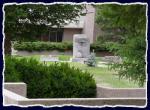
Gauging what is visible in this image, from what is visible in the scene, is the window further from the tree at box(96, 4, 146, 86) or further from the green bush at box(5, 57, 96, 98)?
the green bush at box(5, 57, 96, 98)

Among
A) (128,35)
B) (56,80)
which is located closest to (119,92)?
(128,35)

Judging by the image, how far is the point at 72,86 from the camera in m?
5.79

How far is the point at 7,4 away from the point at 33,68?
12.1 ft

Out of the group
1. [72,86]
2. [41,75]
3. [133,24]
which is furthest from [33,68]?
[133,24]

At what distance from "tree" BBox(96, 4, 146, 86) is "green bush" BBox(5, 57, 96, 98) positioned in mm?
1256

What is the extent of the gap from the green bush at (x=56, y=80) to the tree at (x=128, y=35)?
1.26 metres

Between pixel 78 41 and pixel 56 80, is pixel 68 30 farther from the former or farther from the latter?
pixel 56 80

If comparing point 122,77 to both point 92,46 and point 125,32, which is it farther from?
point 125,32

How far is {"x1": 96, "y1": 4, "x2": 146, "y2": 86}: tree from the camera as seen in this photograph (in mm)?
2322

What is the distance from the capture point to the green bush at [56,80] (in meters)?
5.29

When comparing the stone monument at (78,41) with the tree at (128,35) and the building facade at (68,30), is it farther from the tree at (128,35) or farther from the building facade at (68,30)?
the tree at (128,35)

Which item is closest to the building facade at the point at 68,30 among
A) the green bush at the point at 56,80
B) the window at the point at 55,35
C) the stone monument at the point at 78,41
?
the window at the point at 55,35

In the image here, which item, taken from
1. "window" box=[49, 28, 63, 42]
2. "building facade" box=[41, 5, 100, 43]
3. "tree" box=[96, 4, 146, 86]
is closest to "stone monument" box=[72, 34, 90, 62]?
"building facade" box=[41, 5, 100, 43]

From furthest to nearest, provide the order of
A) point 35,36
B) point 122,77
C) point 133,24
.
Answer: point 122,77
point 35,36
point 133,24
